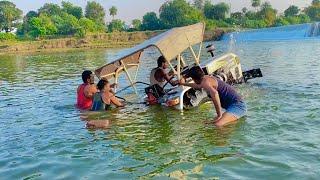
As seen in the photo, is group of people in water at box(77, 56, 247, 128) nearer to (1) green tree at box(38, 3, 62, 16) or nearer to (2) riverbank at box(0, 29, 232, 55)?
(2) riverbank at box(0, 29, 232, 55)

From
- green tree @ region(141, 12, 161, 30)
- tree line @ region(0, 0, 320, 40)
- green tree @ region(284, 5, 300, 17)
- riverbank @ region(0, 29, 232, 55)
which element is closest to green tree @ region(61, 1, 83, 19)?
tree line @ region(0, 0, 320, 40)

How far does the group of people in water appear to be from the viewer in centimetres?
1206

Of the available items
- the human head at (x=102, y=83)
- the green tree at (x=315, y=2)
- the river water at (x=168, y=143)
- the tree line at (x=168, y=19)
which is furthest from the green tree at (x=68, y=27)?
the river water at (x=168, y=143)

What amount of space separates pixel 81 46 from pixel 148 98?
98.7 metres

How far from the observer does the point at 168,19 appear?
158m

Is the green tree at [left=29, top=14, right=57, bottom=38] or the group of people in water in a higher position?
the green tree at [left=29, top=14, right=57, bottom=38]

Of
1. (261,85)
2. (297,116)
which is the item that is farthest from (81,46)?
(297,116)

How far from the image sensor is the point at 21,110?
1806cm

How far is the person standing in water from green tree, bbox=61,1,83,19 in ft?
557

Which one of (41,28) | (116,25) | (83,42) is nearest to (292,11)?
(116,25)

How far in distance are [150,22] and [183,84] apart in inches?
5599

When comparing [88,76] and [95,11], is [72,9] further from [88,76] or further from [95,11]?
[88,76]

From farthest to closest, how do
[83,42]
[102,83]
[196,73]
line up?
[83,42] → [102,83] → [196,73]

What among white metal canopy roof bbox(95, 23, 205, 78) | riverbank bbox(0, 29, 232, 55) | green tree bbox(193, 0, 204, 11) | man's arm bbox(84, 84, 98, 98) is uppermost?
green tree bbox(193, 0, 204, 11)
